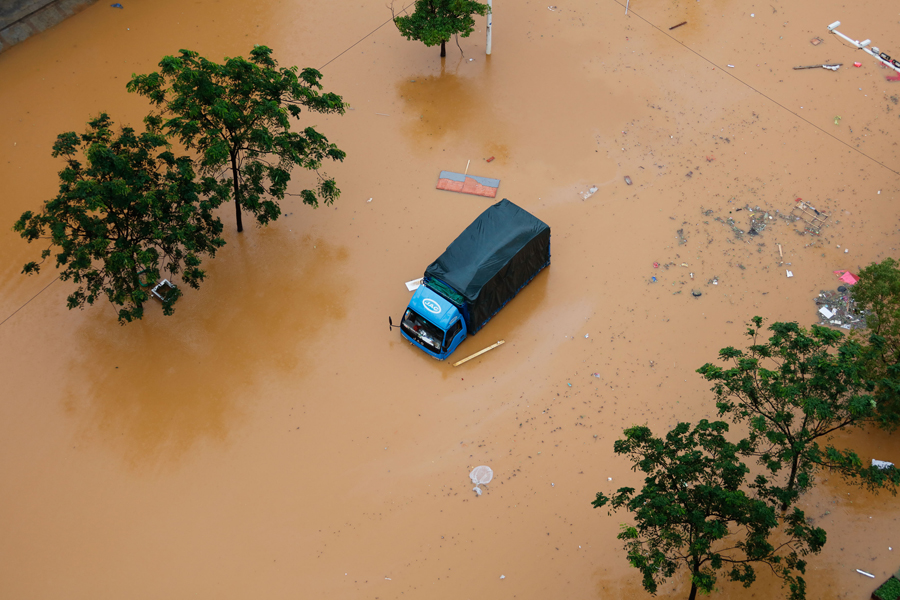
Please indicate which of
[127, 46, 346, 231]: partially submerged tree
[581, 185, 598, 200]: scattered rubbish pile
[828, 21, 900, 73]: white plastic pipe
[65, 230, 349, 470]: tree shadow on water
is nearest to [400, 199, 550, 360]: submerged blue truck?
[65, 230, 349, 470]: tree shadow on water

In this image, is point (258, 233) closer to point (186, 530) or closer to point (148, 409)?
point (148, 409)

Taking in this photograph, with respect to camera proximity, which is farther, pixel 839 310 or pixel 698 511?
pixel 839 310

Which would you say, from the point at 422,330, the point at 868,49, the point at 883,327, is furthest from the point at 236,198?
the point at 868,49

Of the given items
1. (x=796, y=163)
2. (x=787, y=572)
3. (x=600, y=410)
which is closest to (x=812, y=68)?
(x=796, y=163)

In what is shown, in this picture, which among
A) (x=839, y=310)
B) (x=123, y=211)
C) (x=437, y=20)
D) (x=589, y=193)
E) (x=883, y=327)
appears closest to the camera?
(x=883, y=327)

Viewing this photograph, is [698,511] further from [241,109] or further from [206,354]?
[241,109]
